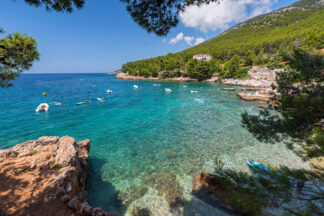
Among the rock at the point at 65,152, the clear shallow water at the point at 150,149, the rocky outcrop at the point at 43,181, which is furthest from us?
the clear shallow water at the point at 150,149

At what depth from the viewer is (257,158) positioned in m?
10.1

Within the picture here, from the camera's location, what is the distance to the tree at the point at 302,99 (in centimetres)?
383

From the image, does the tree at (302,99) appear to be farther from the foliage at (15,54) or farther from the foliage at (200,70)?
the foliage at (200,70)

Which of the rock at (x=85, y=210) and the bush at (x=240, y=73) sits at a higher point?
the bush at (x=240, y=73)

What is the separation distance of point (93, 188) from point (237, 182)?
25.0ft

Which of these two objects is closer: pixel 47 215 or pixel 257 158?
pixel 47 215

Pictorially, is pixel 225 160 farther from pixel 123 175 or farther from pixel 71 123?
pixel 71 123

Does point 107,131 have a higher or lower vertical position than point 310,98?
lower

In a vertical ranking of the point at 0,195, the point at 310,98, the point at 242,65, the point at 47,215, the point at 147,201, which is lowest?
the point at 147,201

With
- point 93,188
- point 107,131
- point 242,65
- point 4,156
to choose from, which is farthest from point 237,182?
point 242,65

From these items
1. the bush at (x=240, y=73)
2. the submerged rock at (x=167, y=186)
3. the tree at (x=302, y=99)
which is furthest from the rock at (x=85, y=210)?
the bush at (x=240, y=73)

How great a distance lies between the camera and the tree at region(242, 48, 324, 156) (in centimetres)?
383

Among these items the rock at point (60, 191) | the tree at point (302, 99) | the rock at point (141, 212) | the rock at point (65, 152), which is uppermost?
the tree at point (302, 99)

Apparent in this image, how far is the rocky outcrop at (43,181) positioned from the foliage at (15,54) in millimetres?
Answer: 4235
